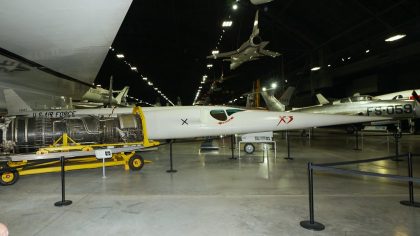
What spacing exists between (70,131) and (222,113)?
473cm

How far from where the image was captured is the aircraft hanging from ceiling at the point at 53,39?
4.80 metres

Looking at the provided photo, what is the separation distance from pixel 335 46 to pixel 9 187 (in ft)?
77.3

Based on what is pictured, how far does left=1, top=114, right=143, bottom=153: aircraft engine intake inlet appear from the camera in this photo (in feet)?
23.2

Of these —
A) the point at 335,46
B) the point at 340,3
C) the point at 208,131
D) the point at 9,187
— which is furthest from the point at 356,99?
the point at 9,187

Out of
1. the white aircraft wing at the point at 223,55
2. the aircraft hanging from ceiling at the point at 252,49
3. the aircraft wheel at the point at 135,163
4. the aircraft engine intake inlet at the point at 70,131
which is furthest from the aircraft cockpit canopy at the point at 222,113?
the white aircraft wing at the point at 223,55

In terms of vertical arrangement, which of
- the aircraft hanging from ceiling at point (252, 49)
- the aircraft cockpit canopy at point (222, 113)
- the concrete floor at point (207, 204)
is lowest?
the concrete floor at point (207, 204)

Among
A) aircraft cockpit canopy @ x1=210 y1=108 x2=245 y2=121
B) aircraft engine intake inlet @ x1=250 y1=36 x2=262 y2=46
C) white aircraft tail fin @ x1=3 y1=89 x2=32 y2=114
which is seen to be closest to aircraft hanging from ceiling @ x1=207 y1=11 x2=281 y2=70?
aircraft engine intake inlet @ x1=250 y1=36 x2=262 y2=46

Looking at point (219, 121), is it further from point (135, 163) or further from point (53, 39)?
point (53, 39)

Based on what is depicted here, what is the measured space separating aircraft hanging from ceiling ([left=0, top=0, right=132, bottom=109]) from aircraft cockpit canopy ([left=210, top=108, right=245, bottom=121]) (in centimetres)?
398

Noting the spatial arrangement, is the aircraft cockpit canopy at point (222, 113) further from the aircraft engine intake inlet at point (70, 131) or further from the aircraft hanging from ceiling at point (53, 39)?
the aircraft hanging from ceiling at point (53, 39)

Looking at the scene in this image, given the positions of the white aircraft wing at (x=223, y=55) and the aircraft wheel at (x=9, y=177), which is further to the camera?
the white aircraft wing at (x=223, y=55)

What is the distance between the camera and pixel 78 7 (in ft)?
15.9

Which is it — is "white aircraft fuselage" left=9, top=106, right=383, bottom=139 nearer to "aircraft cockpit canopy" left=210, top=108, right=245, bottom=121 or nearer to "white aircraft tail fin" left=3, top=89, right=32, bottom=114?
"aircraft cockpit canopy" left=210, top=108, right=245, bottom=121

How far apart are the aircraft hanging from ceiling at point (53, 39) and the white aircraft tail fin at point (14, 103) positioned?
1.07ft
